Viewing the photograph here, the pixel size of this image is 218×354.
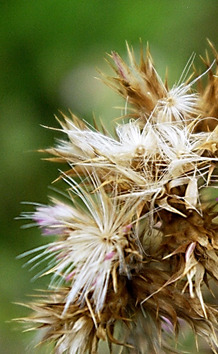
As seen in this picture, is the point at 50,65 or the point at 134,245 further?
the point at 50,65

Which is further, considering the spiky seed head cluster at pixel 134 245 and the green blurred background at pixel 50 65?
the green blurred background at pixel 50 65

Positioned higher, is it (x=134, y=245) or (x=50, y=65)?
(x=50, y=65)

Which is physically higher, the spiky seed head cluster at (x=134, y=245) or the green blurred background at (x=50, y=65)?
the green blurred background at (x=50, y=65)

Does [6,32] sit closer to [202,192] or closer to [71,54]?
[71,54]

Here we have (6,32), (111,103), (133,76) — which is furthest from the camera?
(6,32)

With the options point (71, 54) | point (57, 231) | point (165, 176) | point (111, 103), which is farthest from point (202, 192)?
point (71, 54)
